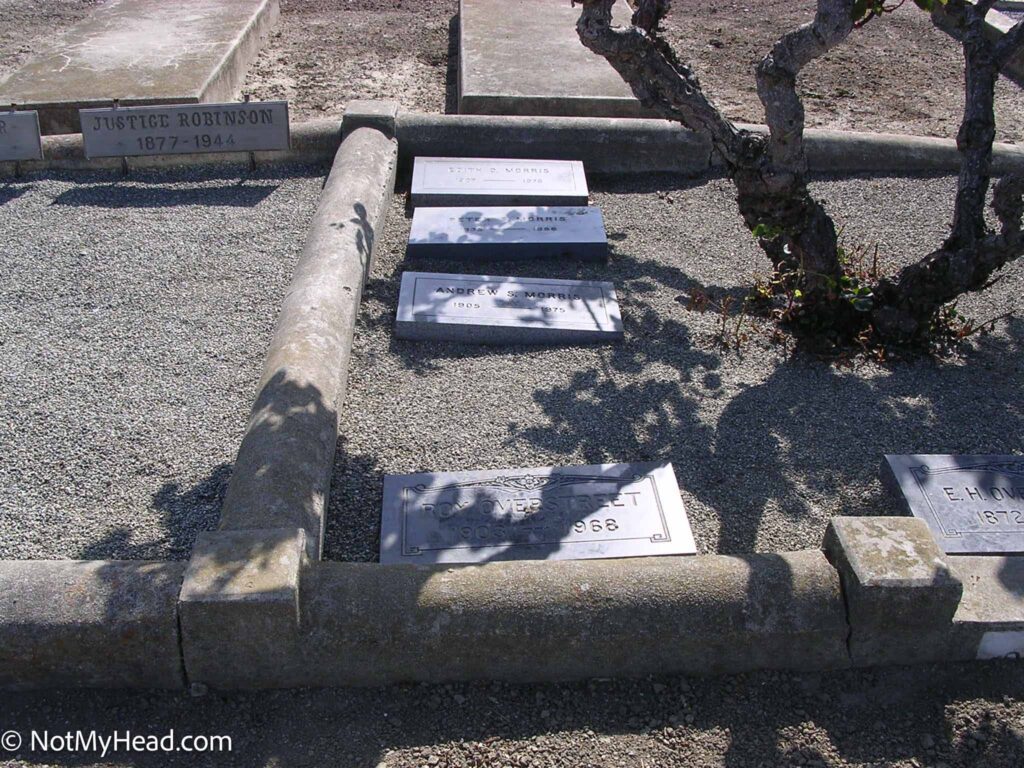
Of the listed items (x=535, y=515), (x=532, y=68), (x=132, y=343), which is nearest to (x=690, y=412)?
(x=535, y=515)

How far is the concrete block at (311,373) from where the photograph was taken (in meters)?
3.30

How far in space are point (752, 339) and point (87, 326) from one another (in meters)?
3.62

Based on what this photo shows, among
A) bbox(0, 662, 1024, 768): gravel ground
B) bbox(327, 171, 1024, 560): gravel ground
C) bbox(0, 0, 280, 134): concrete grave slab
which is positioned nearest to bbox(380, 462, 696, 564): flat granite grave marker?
bbox(327, 171, 1024, 560): gravel ground

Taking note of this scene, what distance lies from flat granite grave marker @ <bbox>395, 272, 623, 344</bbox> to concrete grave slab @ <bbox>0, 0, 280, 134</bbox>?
3437 millimetres

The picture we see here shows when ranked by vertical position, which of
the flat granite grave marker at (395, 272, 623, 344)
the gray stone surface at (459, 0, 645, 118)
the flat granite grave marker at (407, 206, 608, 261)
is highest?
the gray stone surface at (459, 0, 645, 118)

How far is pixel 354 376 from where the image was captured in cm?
472

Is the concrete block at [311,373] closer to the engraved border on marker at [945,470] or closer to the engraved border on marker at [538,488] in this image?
the engraved border on marker at [538,488]

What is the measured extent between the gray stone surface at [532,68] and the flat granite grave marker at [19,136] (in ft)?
10.7

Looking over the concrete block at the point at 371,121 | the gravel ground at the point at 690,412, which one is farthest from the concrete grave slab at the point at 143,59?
the gravel ground at the point at 690,412

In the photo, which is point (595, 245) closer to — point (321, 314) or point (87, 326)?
point (321, 314)

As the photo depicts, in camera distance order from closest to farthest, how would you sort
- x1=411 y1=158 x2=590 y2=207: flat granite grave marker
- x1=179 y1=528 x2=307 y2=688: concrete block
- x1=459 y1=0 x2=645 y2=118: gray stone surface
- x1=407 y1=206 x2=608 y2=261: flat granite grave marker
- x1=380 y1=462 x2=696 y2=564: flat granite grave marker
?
1. x1=179 y1=528 x2=307 y2=688: concrete block
2. x1=380 y1=462 x2=696 y2=564: flat granite grave marker
3. x1=407 y1=206 x2=608 y2=261: flat granite grave marker
4. x1=411 y1=158 x2=590 y2=207: flat granite grave marker
5. x1=459 y1=0 x2=645 y2=118: gray stone surface

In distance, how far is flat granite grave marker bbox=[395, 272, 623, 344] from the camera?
5.01 m

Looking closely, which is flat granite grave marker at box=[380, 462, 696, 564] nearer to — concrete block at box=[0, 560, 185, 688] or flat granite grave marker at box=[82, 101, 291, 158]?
concrete block at box=[0, 560, 185, 688]

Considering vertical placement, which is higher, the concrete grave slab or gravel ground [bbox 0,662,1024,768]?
the concrete grave slab
